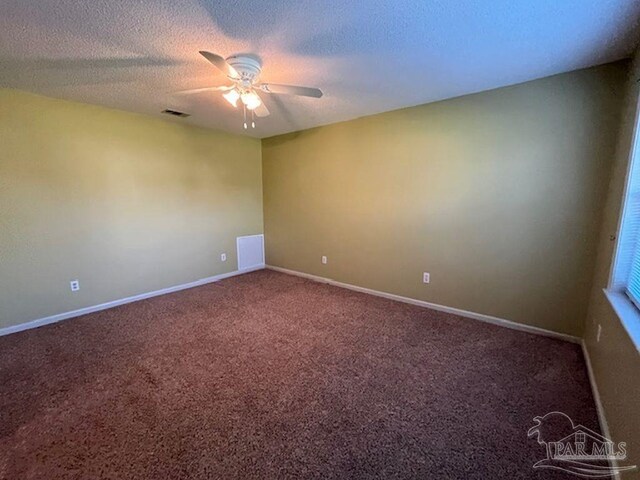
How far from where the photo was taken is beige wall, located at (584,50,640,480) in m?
1.25

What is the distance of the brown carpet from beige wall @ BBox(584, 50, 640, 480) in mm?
236

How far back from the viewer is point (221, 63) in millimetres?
1787

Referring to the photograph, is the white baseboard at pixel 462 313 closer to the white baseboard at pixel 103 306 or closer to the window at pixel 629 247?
the window at pixel 629 247

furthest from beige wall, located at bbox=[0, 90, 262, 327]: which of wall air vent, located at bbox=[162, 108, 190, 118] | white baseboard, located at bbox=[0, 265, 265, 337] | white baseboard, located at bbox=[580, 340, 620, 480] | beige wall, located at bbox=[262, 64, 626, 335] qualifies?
white baseboard, located at bbox=[580, 340, 620, 480]

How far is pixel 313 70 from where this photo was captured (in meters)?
2.31

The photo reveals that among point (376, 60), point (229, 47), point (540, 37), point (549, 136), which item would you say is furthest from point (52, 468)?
point (549, 136)

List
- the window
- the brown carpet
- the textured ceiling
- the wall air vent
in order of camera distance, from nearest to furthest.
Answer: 1. the brown carpet
2. the textured ceiling
3. the window
4. the wall air vent

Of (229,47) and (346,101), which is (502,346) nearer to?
(346,101)

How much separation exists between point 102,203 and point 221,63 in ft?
8.39

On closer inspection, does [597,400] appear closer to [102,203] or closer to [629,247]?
Result: [629,247]

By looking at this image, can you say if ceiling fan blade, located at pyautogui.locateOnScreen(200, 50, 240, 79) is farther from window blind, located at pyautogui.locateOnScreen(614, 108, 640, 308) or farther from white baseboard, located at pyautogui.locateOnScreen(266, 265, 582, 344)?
white baseboard, located at pyautogui.locateOnScreen(266, 265, 582, 344)

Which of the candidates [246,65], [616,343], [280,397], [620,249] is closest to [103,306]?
[280,397]

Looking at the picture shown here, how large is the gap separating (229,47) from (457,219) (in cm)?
264

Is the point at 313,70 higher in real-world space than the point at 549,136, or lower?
higher
